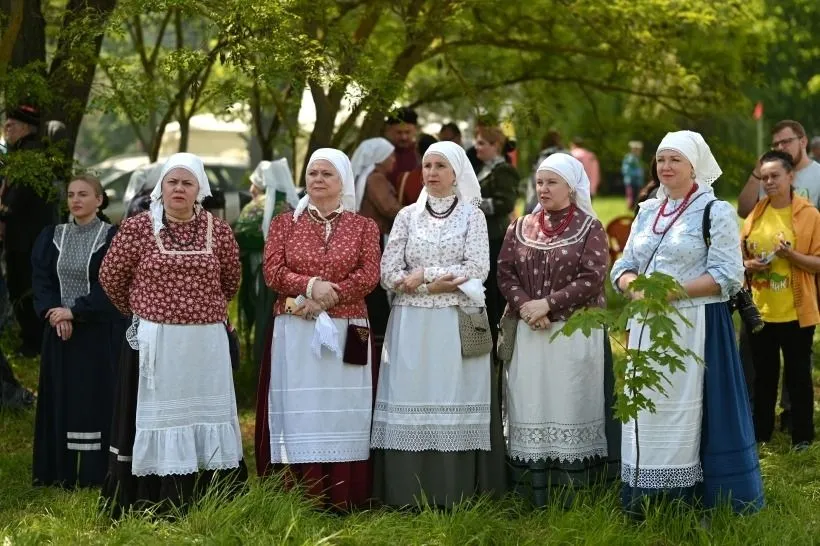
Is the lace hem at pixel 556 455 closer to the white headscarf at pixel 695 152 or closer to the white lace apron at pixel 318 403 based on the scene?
the white lace apron at pixel 318 403

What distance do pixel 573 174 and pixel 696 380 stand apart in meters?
1.29

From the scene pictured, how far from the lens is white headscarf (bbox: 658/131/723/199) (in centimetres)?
604

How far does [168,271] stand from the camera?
616cm

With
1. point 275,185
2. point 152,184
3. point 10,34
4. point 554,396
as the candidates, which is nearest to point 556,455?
point 554,396

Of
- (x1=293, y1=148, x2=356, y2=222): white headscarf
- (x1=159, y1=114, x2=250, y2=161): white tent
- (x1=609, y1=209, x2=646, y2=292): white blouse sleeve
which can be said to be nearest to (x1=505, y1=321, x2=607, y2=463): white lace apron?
(x1=609, y1=209, x2=646, y2=292): white blouse sleeve

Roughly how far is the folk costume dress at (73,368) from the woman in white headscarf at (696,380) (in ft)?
9.91

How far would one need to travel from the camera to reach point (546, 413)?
6.55 m

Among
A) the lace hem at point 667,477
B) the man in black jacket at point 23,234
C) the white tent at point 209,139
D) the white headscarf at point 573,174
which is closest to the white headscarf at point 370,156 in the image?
the man in black jacket at point 23,234

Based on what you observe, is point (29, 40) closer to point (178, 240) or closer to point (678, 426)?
point (178, 240)

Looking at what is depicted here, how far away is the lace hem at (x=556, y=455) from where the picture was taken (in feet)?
21.4

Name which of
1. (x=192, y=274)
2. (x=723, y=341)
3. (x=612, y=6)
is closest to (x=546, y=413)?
(x=723, y=341)

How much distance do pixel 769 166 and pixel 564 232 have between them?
5.63ft

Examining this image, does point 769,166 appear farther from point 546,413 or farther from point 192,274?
point 192,274

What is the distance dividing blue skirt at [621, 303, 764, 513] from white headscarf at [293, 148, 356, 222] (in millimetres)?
2015
